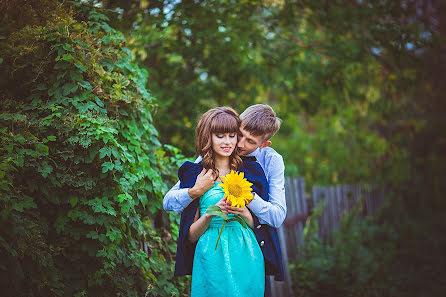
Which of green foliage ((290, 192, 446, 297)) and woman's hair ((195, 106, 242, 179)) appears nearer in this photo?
woman's hair ((195, 106, 242, 179))

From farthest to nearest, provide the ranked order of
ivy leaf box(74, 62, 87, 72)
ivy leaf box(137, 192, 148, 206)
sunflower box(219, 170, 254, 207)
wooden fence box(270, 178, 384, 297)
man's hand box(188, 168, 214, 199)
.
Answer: wooden fence box(270, 178, 384, 297), ivy leaf box(137, 192, 148, 206), ivy leaf box(74, 62, 87, 72), man's hand box(188, 168, 214, 199), sunflower box(219, 170, 254, 207)

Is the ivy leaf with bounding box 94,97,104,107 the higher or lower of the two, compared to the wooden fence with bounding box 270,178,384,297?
higher

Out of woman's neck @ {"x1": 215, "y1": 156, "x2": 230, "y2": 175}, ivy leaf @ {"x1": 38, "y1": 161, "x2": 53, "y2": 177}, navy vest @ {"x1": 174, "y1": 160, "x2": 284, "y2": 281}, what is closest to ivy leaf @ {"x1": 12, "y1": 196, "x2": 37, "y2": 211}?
ivy leaf @ {"x1": 38, "y1": 161, "x2": 53, "y2": 177}

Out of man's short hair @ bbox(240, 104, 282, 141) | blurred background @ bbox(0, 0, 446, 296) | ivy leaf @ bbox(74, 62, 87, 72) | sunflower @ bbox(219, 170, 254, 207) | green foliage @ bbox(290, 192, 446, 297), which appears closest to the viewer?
sunflower @ bbox(219, 170, 254, 207)

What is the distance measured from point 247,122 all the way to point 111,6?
2.31 metres

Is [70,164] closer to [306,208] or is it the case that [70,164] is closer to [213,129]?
[213,129]

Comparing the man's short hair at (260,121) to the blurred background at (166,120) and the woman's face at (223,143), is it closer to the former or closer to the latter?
the woman's face at (223,143)

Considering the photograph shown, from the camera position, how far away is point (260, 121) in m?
2.55

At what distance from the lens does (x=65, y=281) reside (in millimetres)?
2648

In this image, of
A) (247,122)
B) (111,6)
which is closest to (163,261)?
(247,122)

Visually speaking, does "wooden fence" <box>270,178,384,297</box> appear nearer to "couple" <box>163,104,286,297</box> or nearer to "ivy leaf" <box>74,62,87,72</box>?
"couple" <box>163,104,286,297</box>

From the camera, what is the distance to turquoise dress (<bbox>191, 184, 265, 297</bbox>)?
2.23m

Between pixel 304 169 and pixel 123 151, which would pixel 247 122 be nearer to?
pixel 123 151

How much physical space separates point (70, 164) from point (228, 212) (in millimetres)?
1163
